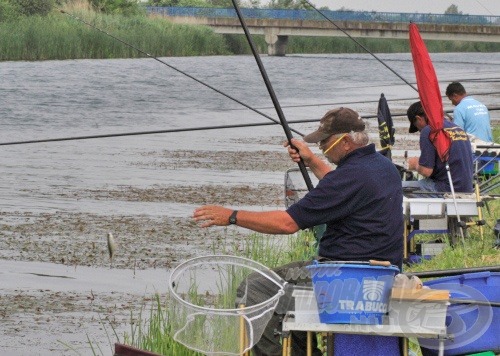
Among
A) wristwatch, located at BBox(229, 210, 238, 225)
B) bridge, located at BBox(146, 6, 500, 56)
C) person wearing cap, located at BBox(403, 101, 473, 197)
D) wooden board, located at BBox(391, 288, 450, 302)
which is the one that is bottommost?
bridge, located at BBox(146, 6, 500, 56)

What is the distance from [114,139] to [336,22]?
4032 centimetres

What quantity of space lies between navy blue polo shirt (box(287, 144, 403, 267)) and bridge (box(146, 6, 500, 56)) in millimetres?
55432

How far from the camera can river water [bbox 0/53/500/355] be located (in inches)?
370

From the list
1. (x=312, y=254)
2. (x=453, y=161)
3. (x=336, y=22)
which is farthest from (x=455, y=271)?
(x=336, y=22)

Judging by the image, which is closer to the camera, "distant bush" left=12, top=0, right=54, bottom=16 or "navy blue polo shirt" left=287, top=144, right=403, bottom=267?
"navy blue polo shirt" left=287, top=144, right=403, bottom=267

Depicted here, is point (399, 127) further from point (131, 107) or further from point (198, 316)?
point (198, 316)

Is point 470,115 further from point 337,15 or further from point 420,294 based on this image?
point 337,15

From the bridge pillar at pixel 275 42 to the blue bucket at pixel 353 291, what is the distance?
64308 millimetres

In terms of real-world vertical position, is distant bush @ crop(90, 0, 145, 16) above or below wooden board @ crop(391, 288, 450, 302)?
below

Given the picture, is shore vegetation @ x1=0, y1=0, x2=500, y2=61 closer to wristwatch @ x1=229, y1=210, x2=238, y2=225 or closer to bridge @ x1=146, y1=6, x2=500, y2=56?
bridge @ x1=146, y1=6, x2=500, y2=56

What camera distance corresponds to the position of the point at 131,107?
102ft

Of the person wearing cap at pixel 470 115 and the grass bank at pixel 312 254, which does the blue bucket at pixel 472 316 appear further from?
the person wearing cap at pixel 470 115

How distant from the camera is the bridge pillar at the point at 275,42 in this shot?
2704 inches

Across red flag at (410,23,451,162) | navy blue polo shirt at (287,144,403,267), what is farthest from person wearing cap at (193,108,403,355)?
red flag at (410,23,451,162)
